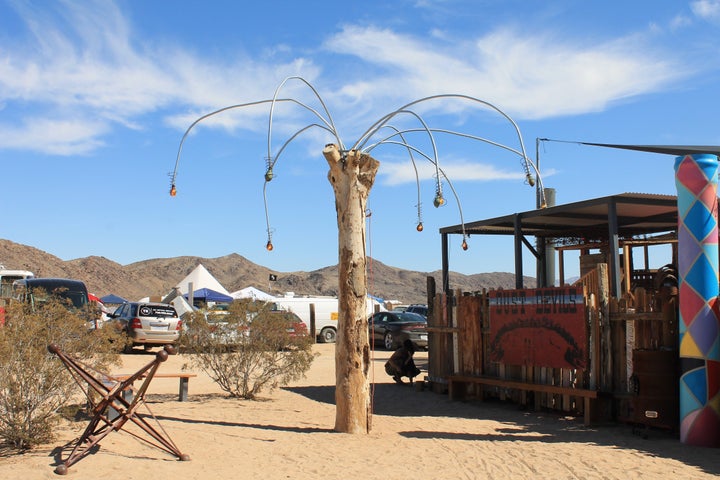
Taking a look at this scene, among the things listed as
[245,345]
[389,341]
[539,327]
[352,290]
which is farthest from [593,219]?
[389,341]

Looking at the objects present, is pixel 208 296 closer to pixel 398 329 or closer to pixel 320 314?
pixel 320 314

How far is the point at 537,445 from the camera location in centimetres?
837

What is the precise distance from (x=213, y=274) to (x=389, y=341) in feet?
297

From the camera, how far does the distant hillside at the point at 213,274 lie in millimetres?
83438

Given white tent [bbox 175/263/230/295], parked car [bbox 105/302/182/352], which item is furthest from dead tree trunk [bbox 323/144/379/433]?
white tent [bbox 175/263/230/295]

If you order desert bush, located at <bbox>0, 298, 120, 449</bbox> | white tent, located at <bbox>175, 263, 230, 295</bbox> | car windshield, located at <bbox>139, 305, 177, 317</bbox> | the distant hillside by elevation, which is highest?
the distant hillside

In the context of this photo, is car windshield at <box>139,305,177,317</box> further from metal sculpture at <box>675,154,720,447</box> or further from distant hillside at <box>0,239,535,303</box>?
distant hillside at <box>0,239,535,303</box>

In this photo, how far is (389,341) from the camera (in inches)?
956

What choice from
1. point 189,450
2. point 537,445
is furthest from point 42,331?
point 537,445

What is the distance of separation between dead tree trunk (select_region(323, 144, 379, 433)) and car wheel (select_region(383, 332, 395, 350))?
49.2 feet

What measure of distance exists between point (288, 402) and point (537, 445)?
5.04 m

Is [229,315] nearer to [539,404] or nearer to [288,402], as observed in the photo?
[288,402]

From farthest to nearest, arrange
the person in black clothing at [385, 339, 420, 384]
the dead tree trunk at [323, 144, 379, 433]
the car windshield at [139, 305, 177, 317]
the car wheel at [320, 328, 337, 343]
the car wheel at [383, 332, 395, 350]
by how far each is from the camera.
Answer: the car wheel at [320, 328, 337, 343] < the car wheel at [383, 332, 395, 350] < the car windshield at [139, 305, 177, 317] < the person in black clothing at [385, 339, 420, 384] < the dead tree trunk at [323, 144, 379, 433]

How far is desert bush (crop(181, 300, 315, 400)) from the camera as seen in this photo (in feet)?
40.2
